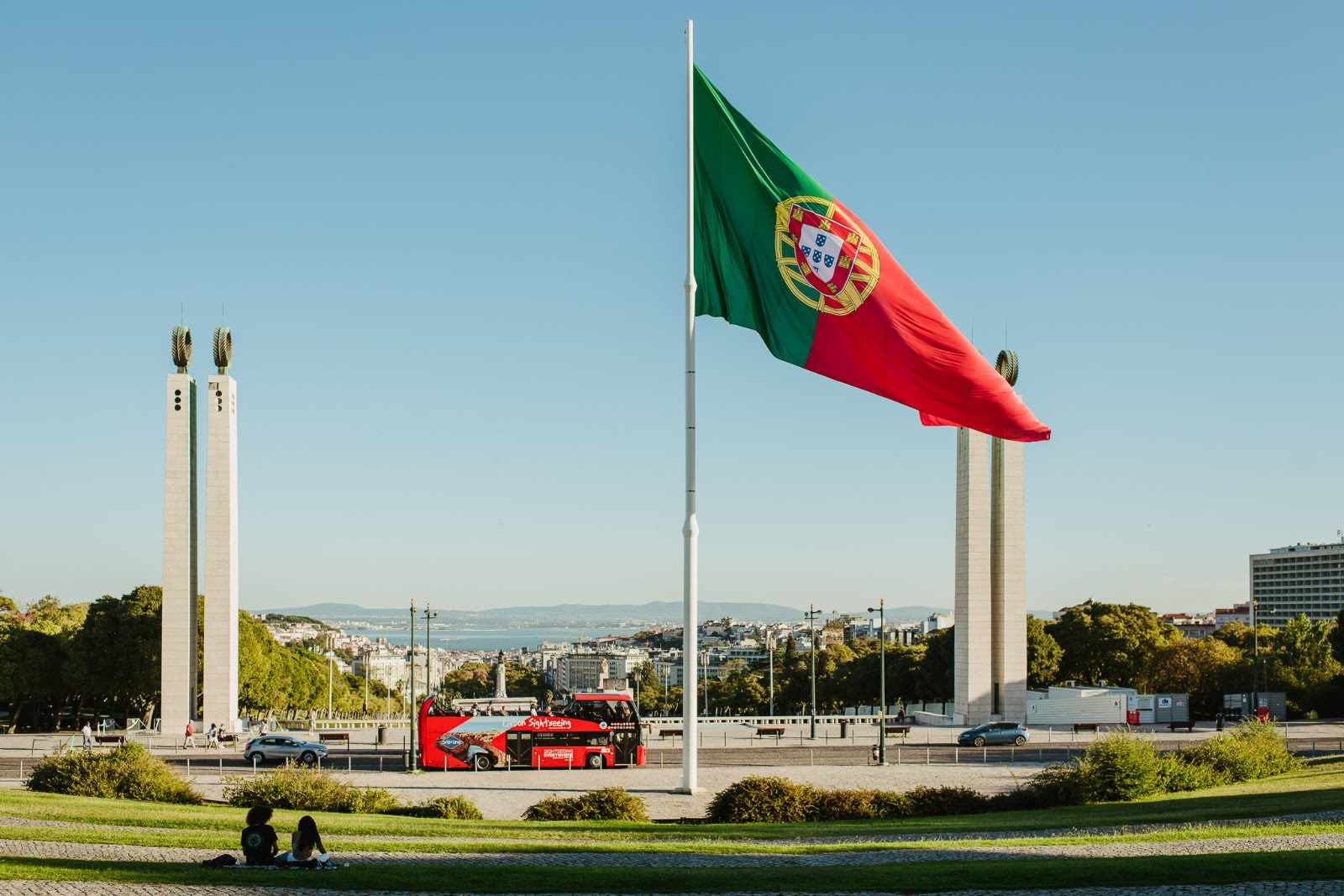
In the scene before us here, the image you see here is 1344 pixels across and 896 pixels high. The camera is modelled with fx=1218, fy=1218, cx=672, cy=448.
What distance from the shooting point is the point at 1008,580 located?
58.1 metres

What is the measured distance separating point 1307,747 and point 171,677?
4634 centimetres

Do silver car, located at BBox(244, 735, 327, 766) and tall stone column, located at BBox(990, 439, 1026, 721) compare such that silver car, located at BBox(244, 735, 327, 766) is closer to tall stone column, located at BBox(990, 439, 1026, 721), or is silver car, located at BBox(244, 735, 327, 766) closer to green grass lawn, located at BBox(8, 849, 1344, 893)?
green grass lawn, located at BBox(8, 849, 1344, 893)

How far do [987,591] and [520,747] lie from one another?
83.8 ft

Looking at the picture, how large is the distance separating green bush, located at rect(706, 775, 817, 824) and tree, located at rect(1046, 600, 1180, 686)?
50.7 m

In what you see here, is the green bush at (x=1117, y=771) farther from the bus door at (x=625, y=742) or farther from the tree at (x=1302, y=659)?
the tree at (x=1302, y=659)

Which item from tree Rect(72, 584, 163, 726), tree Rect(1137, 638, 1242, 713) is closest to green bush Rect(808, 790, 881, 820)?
tree Rect(72, 584, 163, 726)

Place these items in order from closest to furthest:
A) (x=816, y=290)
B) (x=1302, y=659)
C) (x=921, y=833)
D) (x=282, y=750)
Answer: (x=816, y=290)
(x=921, y=833)
(x=282, y=750)
(x=1302, y=659)

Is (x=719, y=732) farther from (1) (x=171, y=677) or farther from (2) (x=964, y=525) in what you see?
(1) (x=171, y=677)

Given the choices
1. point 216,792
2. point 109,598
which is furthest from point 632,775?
point 109,598

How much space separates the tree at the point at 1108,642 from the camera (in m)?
71.6

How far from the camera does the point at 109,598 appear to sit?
2489 inches

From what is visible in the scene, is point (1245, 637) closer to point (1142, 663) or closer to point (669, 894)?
point (1142, 663)

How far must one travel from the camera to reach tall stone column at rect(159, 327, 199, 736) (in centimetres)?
5384

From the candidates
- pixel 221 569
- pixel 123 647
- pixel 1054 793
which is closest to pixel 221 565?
pixel 221 569
